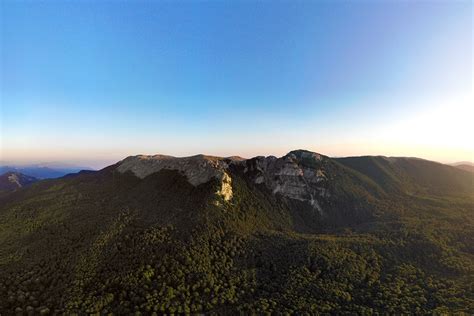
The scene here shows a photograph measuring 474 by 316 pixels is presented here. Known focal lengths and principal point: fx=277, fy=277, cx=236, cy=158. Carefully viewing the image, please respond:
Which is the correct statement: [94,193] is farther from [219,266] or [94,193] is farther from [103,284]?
[219,266]

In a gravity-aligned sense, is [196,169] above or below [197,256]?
above

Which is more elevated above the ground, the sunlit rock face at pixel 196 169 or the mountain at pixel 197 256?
the sunlit rock face at pixel 196 169

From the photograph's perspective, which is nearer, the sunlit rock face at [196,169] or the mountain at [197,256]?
the mountain at [197,256]

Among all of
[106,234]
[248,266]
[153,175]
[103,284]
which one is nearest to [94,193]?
[153,175]

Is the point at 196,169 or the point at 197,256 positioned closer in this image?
the point at 197,256

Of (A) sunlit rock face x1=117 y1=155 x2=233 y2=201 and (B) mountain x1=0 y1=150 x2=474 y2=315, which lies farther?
(A) sunlit rock face x1=117 y1=155 x2=233 y2=201

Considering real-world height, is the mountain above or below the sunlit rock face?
below

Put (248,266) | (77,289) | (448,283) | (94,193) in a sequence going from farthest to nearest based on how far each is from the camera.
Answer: (94,193) → (248,266) → (448,283) → (77,289)

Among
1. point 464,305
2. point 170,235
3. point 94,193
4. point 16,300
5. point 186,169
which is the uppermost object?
point 186,169
